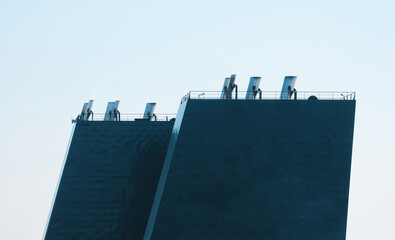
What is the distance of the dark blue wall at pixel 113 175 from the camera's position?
8306cm

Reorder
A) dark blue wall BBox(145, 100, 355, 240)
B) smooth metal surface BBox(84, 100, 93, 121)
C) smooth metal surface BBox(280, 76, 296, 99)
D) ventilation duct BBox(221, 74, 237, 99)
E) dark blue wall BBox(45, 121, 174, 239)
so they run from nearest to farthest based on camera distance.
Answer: dark blue wall BBox(145, 100, 355, 240) → smooth metal surface BBox(280, 76, 296, 99) → ventilation duct BBox(221, 74, 237, 99) → dark blue wall BBox(45, 121, 174, 239) → smooth metal surface BBox(84, 100, 93, 121)

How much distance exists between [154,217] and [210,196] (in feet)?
16.7

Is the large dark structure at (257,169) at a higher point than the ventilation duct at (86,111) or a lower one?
lower

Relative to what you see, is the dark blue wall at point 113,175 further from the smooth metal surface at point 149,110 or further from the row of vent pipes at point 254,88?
the row of vent pipes at point 254,88

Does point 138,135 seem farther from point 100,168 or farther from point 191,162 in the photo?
point 191,162

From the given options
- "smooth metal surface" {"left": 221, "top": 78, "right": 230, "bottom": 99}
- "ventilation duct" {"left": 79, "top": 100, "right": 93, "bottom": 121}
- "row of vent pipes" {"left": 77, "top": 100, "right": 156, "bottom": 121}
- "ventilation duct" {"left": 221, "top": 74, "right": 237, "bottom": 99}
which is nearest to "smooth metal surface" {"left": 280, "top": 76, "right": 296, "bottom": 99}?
"ventilation duct" {"left": 221, "top": 74, "right": 237, "bottom": 99}

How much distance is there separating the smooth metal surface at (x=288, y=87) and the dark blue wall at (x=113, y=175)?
12.8 m

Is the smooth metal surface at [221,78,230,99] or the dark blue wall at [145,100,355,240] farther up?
the smooth metal surface at [221,78,230,99]

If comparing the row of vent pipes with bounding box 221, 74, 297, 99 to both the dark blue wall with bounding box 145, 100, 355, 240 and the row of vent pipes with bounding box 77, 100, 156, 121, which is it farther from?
the row of vent pipes with bounding box 77, 100, 156, 121

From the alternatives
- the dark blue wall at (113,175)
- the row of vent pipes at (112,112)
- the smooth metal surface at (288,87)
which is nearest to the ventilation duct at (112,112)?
the row of vent pipes at (112,112)

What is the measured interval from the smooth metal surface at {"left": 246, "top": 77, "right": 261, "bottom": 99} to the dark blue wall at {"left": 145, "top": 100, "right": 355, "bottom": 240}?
1.75m

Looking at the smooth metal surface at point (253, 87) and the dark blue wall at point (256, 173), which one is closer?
the dark blue wall at point (256, 173)

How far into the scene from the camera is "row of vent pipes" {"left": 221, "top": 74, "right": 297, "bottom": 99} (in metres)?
76.8

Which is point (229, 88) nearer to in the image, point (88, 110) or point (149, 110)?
point (149, 110)
